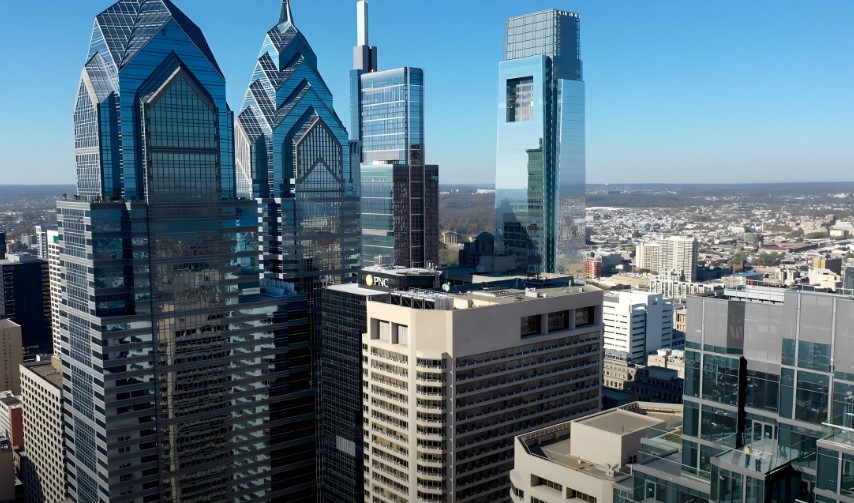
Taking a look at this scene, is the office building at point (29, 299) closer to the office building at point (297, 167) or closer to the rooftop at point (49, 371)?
the rooftop at point (49, 371)

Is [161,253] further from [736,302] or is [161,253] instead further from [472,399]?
[736,302]

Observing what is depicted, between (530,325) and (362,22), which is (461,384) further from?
(362,22)

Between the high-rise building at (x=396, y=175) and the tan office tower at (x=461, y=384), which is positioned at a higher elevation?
the high-rise building at (x=396, y=175)

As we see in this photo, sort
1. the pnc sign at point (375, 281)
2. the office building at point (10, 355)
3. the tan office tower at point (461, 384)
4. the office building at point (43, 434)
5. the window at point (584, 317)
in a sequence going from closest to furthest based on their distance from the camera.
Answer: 1. the tan office tower at point (461, 384)
2. the window at point (584, 317)
3. the pnc sign at point (375, 281)
4. the office building at point (43, 434)
5. the office building at point (10, 355)

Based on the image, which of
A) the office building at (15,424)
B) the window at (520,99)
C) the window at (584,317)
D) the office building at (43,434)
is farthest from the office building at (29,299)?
the window at (584,317)

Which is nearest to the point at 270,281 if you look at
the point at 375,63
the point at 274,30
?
the point at 274,30

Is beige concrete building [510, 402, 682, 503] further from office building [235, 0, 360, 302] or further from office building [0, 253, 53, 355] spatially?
office building [0, 253, 53, 355]
